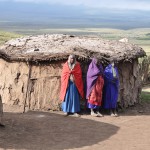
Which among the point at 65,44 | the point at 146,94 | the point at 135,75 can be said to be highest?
the point at 65,44

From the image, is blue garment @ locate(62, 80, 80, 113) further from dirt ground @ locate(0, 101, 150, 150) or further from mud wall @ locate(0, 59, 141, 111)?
mud wall @ locate(0, 59, 141, 111)

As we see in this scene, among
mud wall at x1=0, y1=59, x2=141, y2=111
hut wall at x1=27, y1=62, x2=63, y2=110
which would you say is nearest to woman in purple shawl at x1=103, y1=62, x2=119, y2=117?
mud wall at x1=0, y1=59, x2=141, y2=111

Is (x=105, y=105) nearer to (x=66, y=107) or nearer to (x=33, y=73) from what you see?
(x=66, y=107)

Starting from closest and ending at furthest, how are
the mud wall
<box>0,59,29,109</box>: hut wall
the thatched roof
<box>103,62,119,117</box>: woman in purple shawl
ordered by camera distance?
<box>103,62,119,117</box>: woman in purple shawl → the thatched roof → the mud wall → <box>0,59,29,109</box>: hut wall

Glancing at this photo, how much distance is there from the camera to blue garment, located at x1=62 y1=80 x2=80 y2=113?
1342cm

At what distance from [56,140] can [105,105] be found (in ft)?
10.9

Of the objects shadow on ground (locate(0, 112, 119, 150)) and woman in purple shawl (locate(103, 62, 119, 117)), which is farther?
woman in purple shawl (locate(103, 62, 119, 117))

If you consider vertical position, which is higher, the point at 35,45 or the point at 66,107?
the point at 35,45

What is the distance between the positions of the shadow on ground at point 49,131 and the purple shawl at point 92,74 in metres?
0.98

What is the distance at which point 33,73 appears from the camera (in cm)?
1427

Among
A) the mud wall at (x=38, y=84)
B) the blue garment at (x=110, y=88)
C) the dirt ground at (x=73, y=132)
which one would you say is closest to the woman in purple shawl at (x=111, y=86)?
the blue garment at (x=110, y=88)

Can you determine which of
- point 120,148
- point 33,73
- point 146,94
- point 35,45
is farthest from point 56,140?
point 146,94

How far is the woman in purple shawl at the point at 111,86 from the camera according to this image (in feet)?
44.7

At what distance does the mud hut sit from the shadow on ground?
2.70 ft
